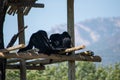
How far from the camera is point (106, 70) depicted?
4112cm

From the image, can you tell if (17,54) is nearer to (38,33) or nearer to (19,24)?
(38,33)

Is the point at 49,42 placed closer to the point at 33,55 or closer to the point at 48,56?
the point at 48,56

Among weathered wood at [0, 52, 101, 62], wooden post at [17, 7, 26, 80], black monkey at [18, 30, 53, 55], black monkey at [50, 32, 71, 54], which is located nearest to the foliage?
wooden post at [17, 7, 26, 80]

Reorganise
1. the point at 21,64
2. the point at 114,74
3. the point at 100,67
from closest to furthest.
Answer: the point at 21,64 → the point at 114,74 → the point at 100,67

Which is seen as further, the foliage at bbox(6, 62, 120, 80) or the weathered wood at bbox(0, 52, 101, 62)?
the foliage at bbox(6, 62, 120, 80)

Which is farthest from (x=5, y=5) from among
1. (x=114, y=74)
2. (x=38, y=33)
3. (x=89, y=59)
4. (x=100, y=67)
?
(x=100, y=67)

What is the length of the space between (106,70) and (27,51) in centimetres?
3109

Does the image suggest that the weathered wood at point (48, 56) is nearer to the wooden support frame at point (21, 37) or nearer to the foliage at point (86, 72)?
the wooden support frame at point (21, 37)

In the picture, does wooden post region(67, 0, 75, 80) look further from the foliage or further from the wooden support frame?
the foliage

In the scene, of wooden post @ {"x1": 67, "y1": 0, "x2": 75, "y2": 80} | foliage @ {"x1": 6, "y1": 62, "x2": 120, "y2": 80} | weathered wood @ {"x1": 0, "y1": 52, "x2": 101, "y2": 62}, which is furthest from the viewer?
foliage @ {"x1": 6, "y1": 62, "x2": 120, "y2": 80}

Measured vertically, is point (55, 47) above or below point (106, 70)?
above

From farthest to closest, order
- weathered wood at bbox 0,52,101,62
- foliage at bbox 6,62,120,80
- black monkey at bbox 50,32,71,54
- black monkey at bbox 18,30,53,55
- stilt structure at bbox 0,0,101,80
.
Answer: foliage at bbox 6,62,120,80 → black monkey at bbox 50,32,71,54 → black monkey at bbox 18,30,53,55 → stilt structure at bbox 0,0,101,80 → weathered wood at bbox 0,52,101,62

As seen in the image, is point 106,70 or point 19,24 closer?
point 19,24

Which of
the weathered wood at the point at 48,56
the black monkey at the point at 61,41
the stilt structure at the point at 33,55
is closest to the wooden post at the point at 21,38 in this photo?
the stilt structure at the point at 33,55
